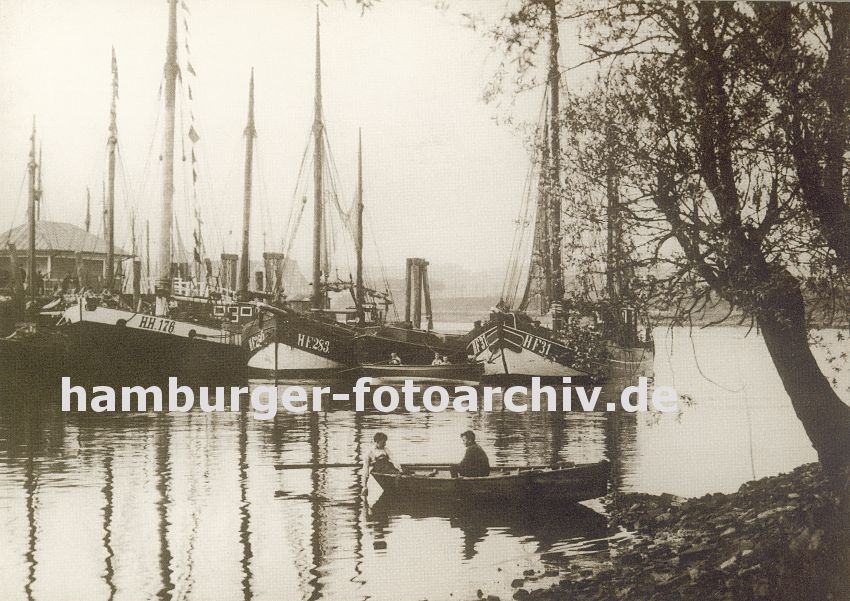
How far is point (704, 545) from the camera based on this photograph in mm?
5273

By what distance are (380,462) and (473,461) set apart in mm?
862

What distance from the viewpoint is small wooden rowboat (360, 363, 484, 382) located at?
28.1 ft

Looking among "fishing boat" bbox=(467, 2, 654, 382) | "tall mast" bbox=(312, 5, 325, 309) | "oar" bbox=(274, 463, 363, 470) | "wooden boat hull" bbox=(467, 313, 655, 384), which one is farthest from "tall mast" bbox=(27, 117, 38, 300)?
"wooden boat hull" bbox=(467, 313, 655, 384)

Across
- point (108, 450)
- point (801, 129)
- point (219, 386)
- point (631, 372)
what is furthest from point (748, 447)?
point (108, 450)

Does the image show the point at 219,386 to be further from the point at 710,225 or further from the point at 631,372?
the point at 710,225

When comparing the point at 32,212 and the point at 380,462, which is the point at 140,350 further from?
the point at 380,462

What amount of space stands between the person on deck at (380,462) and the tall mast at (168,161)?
2805mm

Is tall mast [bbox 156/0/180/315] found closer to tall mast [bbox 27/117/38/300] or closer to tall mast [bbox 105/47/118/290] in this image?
tall mast [bbox 105/47/118/290]

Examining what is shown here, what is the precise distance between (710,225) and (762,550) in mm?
2037

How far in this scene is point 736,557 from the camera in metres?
4.91

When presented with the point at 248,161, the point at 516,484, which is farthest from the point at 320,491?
the point at 248,161

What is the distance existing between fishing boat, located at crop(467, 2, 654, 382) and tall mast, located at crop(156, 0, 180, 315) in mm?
2861


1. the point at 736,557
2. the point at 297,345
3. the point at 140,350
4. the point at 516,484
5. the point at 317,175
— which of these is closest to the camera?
the point at 736,557

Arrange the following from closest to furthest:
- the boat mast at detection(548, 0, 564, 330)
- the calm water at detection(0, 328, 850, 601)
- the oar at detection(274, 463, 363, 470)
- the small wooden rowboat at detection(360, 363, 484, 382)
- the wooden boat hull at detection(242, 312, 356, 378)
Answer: the calm water at detection(0, 328, 850, 601), the boat mast at detection(548, 0, 564, 330), the oar at detection(274, 463, 363, 470), the small wooden rowboat at detection(360, 363, 484, 382), the wooden boat hull at detection(242, 312, 356, 378)
